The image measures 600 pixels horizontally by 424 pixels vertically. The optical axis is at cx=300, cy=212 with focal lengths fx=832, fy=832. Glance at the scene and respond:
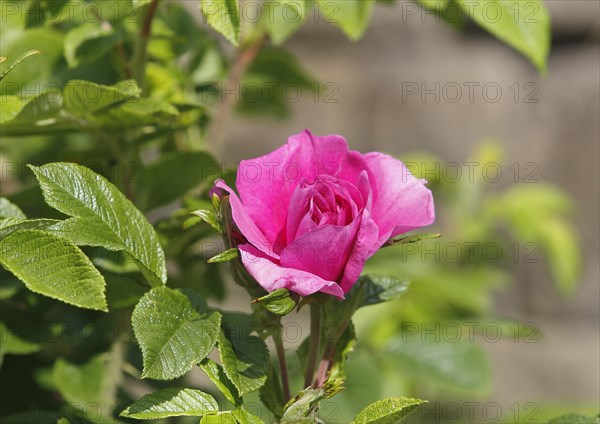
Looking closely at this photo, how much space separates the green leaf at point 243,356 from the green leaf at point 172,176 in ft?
0.74

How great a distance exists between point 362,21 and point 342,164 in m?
0.24

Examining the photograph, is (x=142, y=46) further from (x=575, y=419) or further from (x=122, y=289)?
(x=575, y=419)

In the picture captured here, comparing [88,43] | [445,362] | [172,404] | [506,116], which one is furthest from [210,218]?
[506,116]

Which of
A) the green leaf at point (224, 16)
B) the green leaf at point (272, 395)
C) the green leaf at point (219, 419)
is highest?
the green leaf at point (224, 16)

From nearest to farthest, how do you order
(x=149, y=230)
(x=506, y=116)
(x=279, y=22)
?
(x=149, y=230) < (x=279, y=22) < (x=506, y=116)

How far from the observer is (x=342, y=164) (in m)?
0.66

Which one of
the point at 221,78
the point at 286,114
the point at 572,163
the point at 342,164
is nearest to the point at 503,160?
the point at 572,163

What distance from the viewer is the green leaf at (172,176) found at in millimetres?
865

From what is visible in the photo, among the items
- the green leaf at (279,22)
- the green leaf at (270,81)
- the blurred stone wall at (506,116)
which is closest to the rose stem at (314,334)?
the green leaf at (279,22)

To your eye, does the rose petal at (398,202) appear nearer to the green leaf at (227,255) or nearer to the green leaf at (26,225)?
the green leaf at (227,255)

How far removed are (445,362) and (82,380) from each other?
48 centimetres

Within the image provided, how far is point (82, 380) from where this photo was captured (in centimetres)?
86

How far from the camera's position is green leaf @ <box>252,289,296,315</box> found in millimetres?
587

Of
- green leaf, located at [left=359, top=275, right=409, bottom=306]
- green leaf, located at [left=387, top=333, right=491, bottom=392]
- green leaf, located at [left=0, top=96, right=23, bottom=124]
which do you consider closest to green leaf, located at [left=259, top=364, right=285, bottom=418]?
green leaf, located at [left=359, top=275, right=409, bottom=306]
